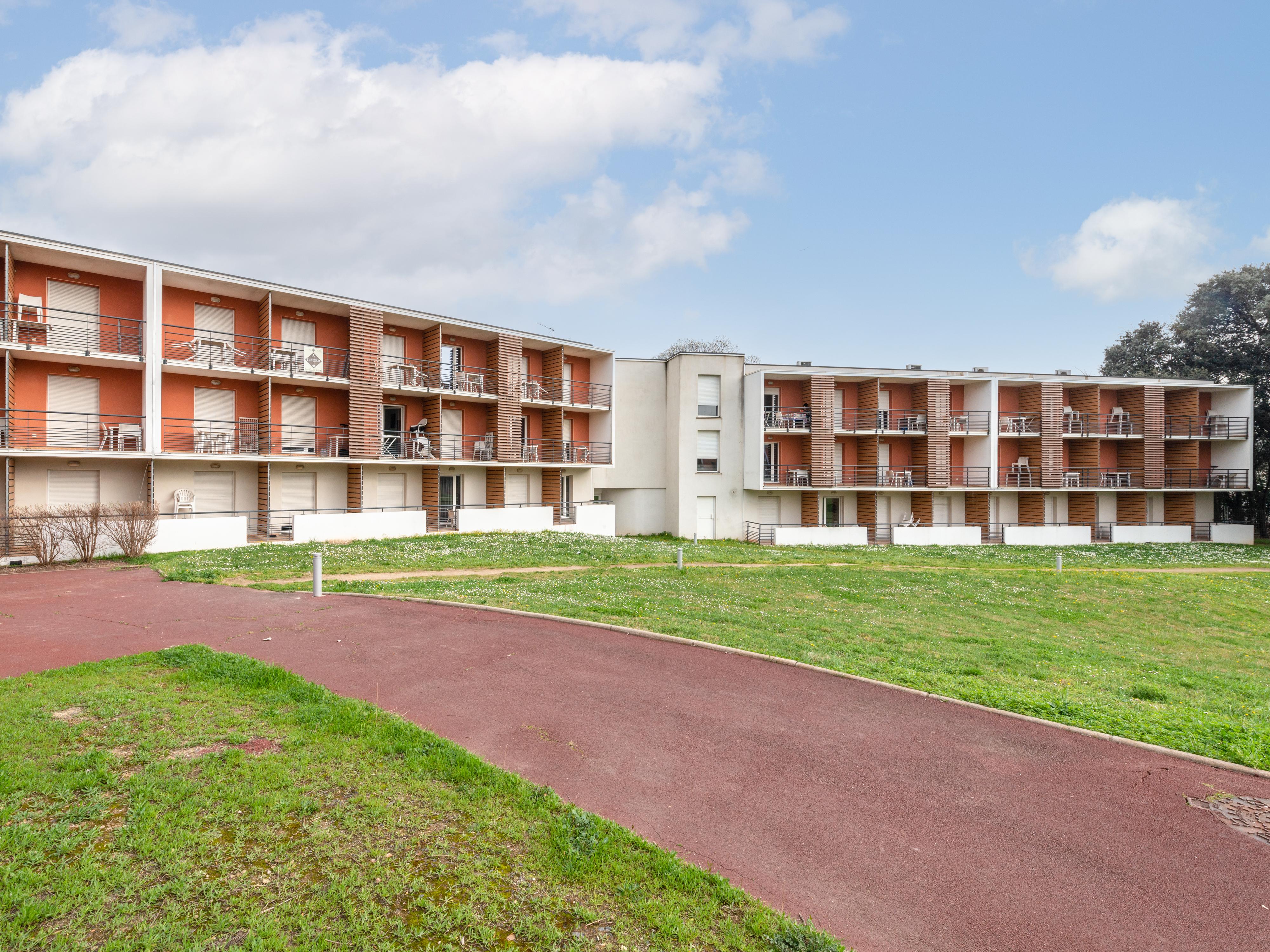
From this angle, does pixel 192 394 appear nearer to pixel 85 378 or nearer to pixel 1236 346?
pixel 85 378

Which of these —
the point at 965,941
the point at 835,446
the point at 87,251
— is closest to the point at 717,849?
the point at 965,941

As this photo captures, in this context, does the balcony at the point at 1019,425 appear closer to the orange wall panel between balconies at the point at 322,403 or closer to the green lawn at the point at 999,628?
the green lawn at the point at 999,628

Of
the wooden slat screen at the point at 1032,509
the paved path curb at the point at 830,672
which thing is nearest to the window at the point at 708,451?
the wooden slat screen at the point at 1032,509

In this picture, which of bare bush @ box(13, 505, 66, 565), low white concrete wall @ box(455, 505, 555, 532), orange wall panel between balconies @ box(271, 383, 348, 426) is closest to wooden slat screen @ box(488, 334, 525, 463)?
low white concrete wall @ box(455, 505, 555, 532)

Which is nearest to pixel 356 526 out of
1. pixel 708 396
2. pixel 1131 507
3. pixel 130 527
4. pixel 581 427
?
pixel 130 527

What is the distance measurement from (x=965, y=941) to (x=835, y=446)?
34.5 metres

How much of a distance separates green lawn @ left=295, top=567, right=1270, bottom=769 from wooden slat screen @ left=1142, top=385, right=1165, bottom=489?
64.2ft

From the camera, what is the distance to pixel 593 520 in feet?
108

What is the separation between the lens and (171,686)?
6.63m

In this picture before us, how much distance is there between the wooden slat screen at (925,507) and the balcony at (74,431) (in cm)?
3698

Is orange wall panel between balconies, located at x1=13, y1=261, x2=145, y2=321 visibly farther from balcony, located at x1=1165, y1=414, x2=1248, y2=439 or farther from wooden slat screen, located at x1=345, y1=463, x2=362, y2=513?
balcony, located at x1=1165, y1=414, x2=1248, y2=439

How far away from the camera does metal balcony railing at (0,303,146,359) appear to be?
65.8 feet

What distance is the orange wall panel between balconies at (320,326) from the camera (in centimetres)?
2583

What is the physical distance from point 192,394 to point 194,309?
10.9 ft
